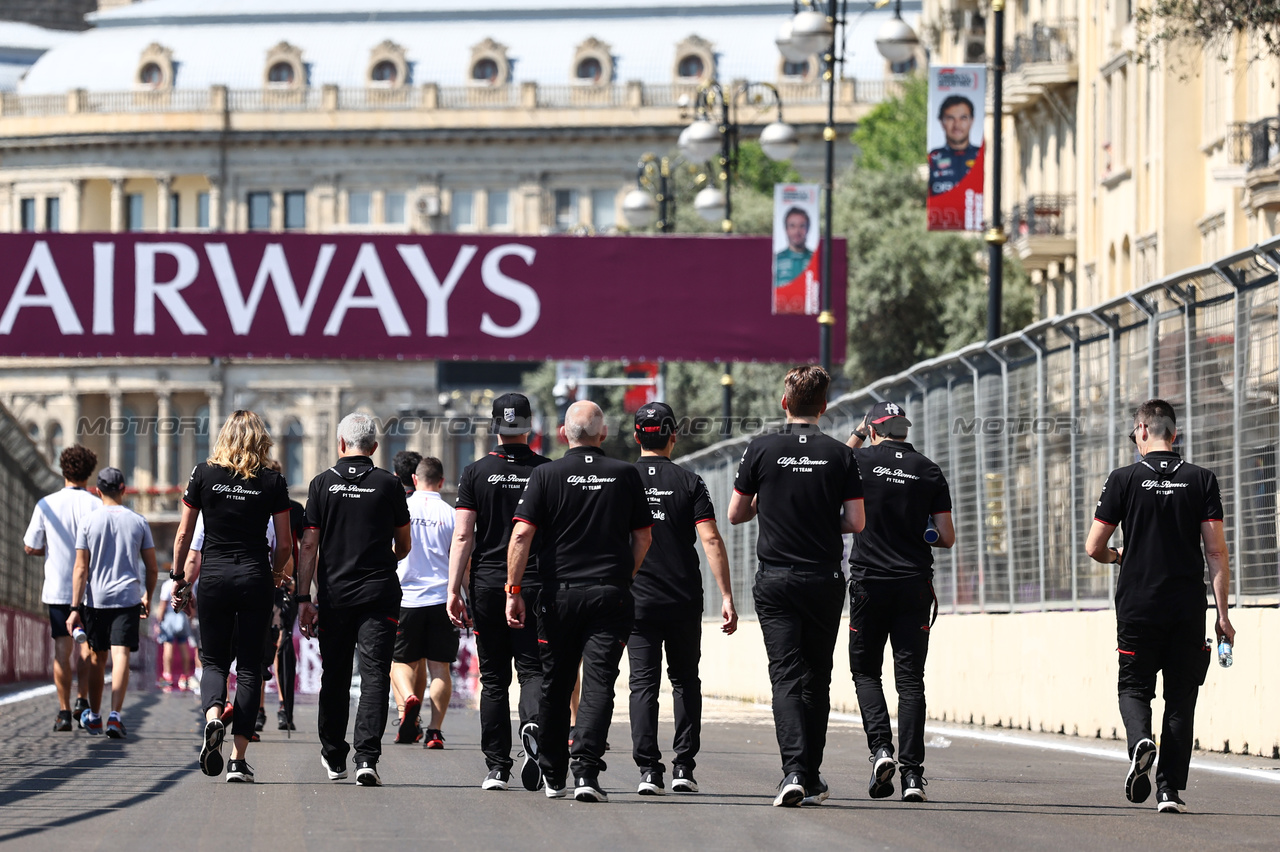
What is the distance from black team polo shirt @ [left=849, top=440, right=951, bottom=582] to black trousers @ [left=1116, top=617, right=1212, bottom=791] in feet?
3.44

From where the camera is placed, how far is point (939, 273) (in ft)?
194

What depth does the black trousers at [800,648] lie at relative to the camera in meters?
11.2

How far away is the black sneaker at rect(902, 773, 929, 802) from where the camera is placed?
11500 millimetres

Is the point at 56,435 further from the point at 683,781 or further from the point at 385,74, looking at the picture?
the point at 683,781

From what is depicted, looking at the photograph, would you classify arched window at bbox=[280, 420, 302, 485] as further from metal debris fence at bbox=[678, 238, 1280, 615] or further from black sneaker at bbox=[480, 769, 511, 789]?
black sneaker at bbox=[480, 769, 511, 789]

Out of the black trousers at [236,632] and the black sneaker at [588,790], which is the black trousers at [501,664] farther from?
the black trousers at [236,632]

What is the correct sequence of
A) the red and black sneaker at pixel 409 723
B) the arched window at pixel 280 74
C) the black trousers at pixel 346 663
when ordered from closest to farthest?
the black trousers at pixel 346 663 → the red and black sneaker at pixel 409 723 → the arched window at pixel 280 74

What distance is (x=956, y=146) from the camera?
26562 millimetres

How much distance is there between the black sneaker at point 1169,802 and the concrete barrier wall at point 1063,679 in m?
1.67

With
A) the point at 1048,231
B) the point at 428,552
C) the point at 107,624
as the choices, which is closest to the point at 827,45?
the point at 428,552

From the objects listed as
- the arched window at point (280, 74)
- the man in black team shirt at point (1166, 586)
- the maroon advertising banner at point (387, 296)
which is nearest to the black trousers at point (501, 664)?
the man in black team shirt at point (1166, 586)

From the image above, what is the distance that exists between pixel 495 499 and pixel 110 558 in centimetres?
491

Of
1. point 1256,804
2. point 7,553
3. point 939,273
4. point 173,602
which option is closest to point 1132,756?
point 1256,804

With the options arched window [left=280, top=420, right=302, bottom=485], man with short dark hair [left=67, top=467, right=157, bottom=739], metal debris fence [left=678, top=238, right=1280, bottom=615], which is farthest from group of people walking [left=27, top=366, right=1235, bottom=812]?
arched window [left=280, top=420, right=302, bottom=485]
